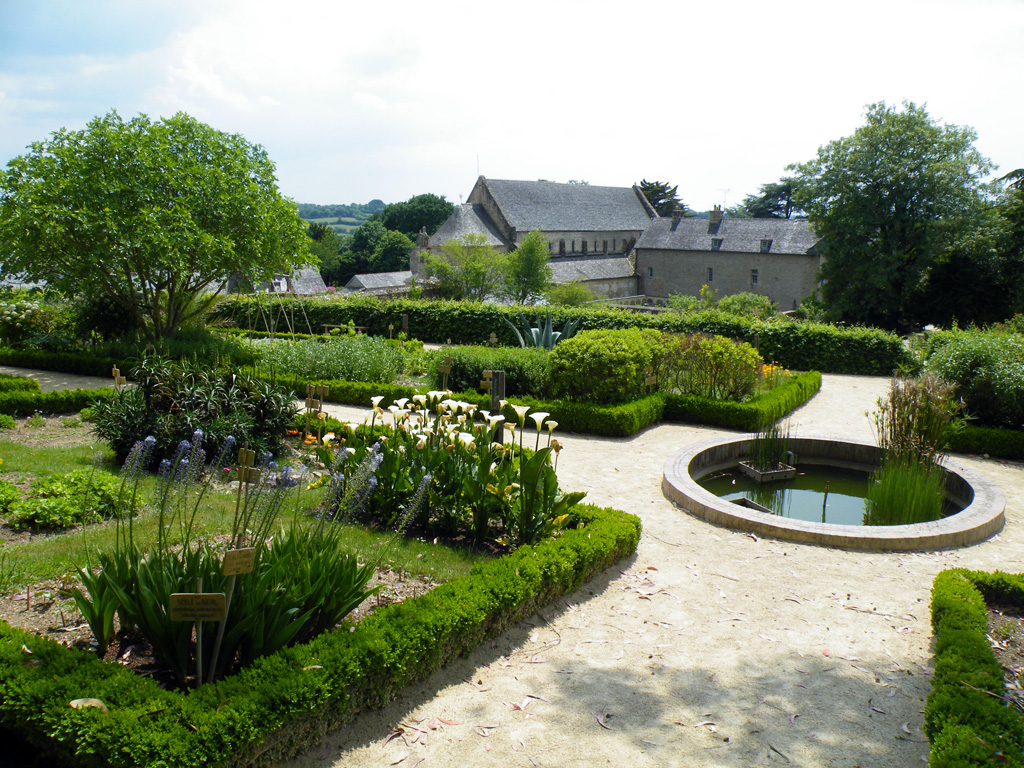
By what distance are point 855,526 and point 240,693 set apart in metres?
5.41

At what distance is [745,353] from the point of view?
11664mm

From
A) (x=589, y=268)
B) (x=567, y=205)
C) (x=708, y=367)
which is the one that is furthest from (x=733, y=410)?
(x=567, y=205)

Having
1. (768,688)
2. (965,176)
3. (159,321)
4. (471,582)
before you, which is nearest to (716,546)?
(768,688)

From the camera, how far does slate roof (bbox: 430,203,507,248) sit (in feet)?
163

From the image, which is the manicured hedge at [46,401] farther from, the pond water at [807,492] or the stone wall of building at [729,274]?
the stone wall of building at [729,274]

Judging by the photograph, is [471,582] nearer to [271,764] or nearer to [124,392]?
[271,764]

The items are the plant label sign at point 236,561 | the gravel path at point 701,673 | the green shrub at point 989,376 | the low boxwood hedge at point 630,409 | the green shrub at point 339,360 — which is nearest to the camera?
the plant label sign at point 236,561

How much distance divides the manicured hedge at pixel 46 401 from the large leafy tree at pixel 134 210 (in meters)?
4.51

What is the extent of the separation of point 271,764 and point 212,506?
316 cm

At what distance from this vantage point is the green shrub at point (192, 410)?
7156mm

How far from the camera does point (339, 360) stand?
12852mm

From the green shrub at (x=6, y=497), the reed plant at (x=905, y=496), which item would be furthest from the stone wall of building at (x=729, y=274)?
the green shrub at (x=6, y=497)

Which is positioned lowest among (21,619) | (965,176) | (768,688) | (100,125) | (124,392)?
(768,688)

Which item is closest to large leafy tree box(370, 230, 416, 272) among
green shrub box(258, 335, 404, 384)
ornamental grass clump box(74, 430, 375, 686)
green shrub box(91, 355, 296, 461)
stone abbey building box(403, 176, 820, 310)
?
stone abbey building box(403, 176, 820, 310)
